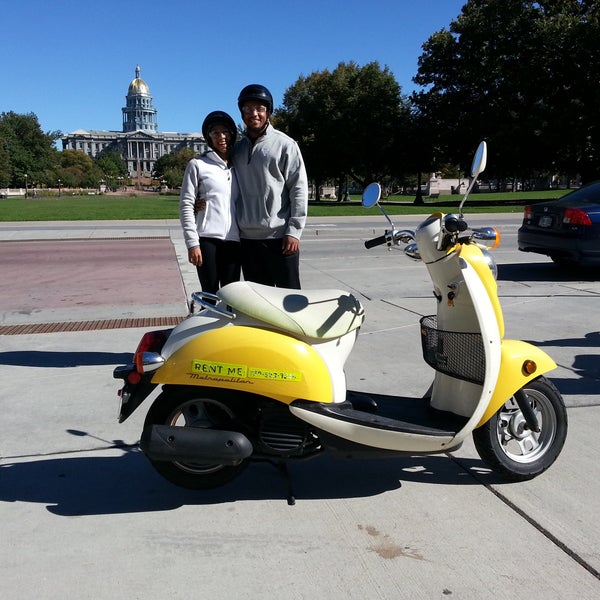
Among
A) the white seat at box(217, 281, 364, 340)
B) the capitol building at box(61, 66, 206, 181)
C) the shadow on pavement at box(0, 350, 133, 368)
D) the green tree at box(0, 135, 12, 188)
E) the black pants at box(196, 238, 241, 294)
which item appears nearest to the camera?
the white seat at box(217, 281, 364, 340)

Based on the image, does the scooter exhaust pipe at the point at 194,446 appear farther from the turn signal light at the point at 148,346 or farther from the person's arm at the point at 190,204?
the person's arm at the point at 190,204

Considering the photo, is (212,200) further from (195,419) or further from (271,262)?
(195,419)

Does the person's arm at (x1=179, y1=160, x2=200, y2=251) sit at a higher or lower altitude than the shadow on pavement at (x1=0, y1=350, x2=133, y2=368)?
higher

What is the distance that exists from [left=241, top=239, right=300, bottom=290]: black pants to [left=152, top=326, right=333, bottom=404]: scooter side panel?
136cm

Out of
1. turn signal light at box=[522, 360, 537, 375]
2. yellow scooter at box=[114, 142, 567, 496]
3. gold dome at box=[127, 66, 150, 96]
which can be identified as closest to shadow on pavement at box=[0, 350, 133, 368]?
yellow scooter at box=[114, 142, 567, 496]

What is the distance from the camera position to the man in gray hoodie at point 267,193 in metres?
3.84

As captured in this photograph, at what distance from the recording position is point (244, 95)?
373 cm

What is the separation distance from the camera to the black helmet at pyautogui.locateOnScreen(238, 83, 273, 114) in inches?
147

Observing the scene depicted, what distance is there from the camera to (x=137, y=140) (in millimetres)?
162750

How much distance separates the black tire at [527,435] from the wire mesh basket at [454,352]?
278mm

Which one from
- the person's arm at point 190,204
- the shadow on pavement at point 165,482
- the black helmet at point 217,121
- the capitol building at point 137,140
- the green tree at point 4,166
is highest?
the capitol building at point 137,140

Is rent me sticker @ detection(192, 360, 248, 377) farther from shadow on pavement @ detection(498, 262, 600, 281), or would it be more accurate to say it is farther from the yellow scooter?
shadow on pavement @ detection(498, 262, 600, 281)

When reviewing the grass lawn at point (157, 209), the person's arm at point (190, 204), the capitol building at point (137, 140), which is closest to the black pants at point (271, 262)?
the person's arm at point (190, 204)

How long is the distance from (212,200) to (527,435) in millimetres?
2446
